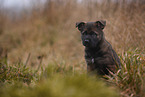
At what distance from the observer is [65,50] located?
8297mm

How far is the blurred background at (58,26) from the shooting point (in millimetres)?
5543

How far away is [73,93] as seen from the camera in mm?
1972

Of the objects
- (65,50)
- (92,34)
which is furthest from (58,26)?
(92,34)

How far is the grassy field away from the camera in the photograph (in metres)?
2.27

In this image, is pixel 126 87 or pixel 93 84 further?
pixel 126 87

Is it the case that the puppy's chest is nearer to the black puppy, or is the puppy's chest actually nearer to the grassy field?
the black puppy

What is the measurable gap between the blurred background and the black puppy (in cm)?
147

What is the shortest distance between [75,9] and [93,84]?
8.48 metres

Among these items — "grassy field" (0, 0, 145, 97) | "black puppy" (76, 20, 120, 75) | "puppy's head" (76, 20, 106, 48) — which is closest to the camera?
"grassy field" (0, 0, 145, 97)

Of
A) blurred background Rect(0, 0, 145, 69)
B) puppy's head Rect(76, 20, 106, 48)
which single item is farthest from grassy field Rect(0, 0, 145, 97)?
puppy's head Rect(76, 20, 106, 48)

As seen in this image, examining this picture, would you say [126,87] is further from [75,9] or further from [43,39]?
[75,9]

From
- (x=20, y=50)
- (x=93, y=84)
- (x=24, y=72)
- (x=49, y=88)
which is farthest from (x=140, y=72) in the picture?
(x=20, y=50)

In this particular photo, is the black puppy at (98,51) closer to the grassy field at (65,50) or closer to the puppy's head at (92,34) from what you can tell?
the puppy's head at (92,34)

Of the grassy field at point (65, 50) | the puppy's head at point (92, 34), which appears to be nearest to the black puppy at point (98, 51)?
the puppy's head at point (92, 34)
